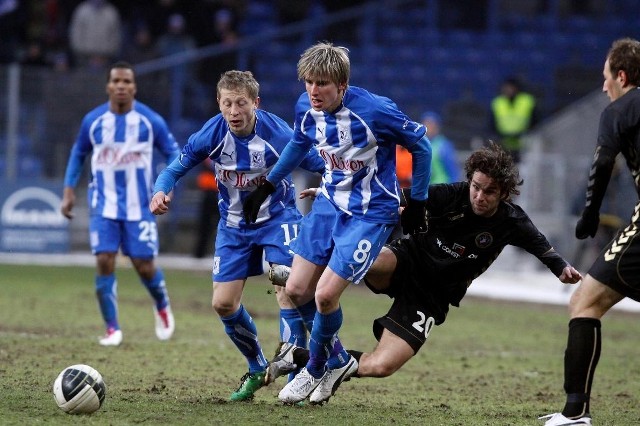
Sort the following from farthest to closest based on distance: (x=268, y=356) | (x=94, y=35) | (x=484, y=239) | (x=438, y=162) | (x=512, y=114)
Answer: (x=94, y=35) < (x=512, y=114) < (x=438, y=162) < (x=268, y=356) < (x=484, y=239)

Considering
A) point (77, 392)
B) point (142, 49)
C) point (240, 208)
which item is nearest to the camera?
point (77, 392)

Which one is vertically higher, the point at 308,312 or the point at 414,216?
the point at 414,216

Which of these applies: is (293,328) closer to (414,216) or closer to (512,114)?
(414,216)

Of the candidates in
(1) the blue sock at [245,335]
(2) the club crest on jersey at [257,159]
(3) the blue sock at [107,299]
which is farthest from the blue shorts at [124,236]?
(2) the club crest on jersey at [257,159]

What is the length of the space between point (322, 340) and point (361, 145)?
47.5 inches

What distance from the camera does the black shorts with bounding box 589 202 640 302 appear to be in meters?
6.26

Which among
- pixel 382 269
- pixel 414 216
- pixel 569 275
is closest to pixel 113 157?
pixel 382 269

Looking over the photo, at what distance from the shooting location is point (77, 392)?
6.54 metres

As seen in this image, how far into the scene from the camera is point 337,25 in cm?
2164

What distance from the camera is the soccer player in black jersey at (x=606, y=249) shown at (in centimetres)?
620

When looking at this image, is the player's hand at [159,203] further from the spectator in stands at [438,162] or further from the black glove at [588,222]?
the spectator in stands at [438,162]

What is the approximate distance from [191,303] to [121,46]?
28.5 feet

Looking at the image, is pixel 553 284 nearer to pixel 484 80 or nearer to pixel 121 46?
pixel 484 80

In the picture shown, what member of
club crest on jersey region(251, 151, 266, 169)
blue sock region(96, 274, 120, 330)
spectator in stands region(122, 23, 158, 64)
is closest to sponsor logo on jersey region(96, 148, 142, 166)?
blue sock region(96, 274, 120, 330)
